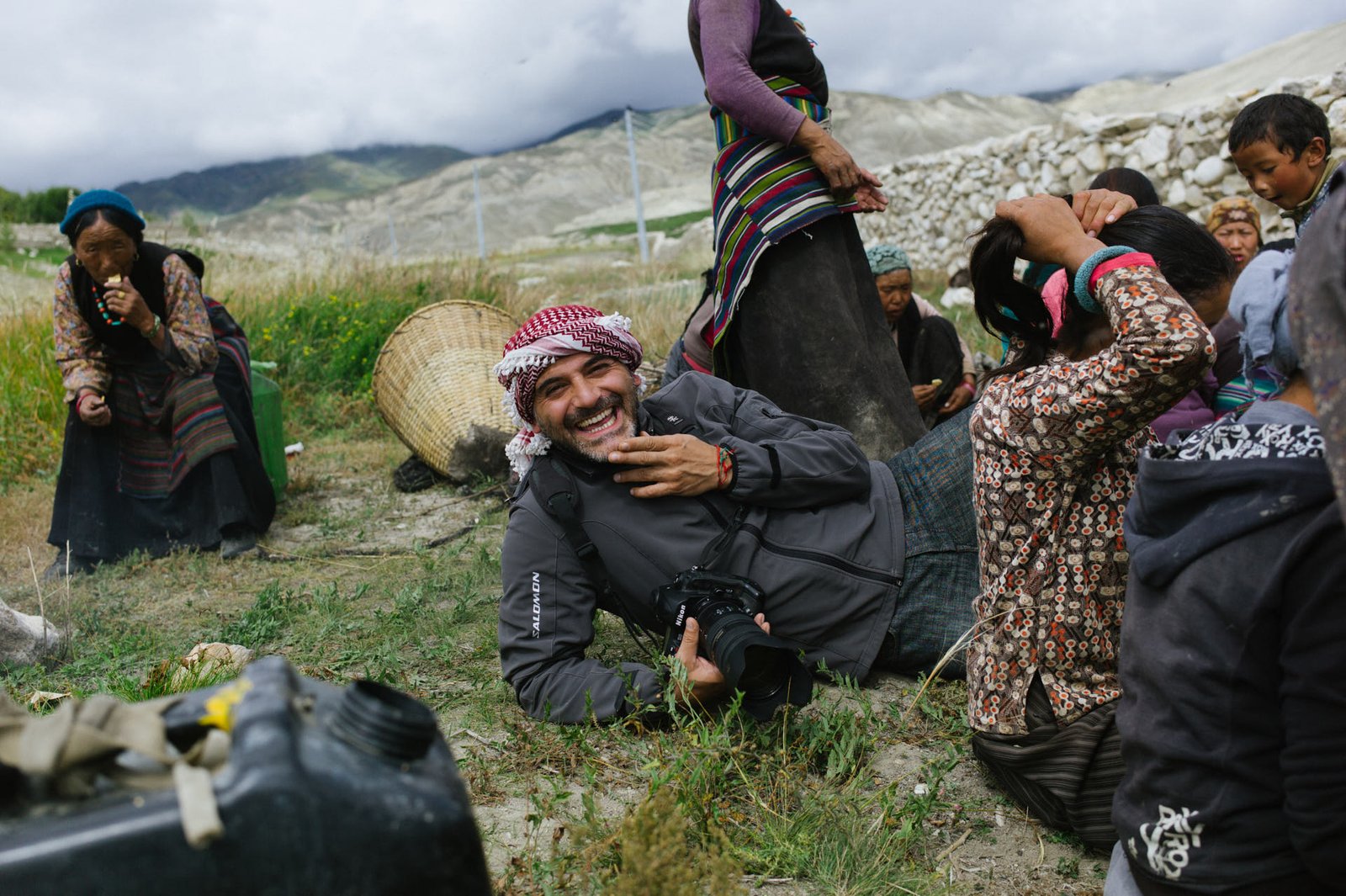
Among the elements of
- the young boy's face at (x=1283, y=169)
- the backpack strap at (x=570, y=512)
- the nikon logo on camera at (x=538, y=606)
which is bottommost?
the nikon logo on camera at (x=538, y=606)

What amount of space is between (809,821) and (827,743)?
35 centimetres

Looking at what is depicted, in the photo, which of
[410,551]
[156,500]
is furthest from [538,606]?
[156,500]

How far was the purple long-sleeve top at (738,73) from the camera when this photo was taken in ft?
11.9

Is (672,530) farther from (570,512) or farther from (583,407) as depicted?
(583,407)

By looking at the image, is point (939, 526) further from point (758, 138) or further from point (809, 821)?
point (758, 138)

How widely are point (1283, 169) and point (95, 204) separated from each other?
17.2ft

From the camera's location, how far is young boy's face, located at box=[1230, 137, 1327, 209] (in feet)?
12.9

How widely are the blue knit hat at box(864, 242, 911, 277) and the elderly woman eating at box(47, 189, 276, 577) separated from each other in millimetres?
3513

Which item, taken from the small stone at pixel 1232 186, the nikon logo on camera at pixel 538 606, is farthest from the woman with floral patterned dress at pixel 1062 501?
the small stone at pixel 1232 186

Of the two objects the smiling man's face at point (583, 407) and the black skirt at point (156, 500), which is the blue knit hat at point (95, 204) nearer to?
the black skirt at point (156, 500)

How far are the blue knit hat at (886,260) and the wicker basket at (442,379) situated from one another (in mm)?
2293

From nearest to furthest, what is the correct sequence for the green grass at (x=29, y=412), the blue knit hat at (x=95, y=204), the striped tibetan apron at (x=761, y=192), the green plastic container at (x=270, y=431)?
the striped tibetan apron at (x=761, y=192)
the blue knit hat at (x=95, y=204)
the green plastic container at (x=270, y=431)
the green grass at (x=29, y=412)

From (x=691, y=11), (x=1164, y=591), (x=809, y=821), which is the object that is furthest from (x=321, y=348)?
(x=1164, y=591)

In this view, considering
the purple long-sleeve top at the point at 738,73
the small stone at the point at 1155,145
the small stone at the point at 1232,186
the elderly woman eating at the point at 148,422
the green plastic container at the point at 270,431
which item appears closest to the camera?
the purple long-sleeve top at the point at 738,73
